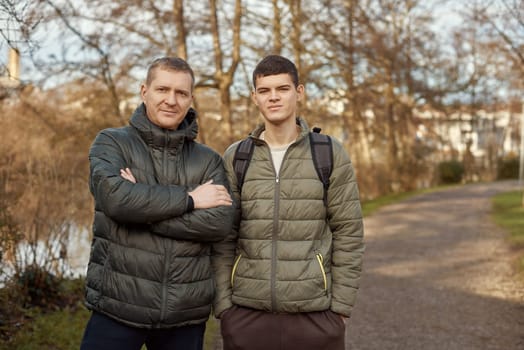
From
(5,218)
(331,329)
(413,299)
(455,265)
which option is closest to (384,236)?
(455,265)

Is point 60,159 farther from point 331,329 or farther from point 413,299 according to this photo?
point 331,329

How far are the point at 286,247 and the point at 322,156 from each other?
0.49 m

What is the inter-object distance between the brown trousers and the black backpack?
1.96 feet

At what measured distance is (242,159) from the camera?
3141 mm

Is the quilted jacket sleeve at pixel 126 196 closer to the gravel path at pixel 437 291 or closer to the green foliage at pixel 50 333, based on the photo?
the green foliage at pixel 50 333

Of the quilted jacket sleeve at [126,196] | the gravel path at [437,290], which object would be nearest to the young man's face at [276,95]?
the quilted jacket sleeve at [126,196]

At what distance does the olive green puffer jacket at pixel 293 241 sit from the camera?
2990mm

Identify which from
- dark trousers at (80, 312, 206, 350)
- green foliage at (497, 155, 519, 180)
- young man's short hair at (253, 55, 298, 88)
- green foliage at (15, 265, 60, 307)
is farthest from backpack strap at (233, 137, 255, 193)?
green foliage at (497, 155, 519, 180)

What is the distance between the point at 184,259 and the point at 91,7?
1210cm

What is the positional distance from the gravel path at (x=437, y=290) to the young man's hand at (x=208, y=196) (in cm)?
370

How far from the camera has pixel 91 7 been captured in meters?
13.6

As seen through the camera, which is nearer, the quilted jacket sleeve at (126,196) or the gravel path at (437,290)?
the quilted jacket sleeve at (126,196)

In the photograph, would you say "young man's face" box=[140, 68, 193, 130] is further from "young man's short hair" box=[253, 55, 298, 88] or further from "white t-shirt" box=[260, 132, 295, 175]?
"white t-shirt" box=[260, 132, 295, 175]

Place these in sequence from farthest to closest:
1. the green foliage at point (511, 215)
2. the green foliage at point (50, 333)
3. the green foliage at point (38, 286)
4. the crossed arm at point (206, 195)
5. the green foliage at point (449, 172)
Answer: the green foliage at point (449, 172)
the green foliage at point (511, 215)
the green foliage at point (38, 286)
the green foliage at point (50, 333)
the crossed arm at point (206, 195)
